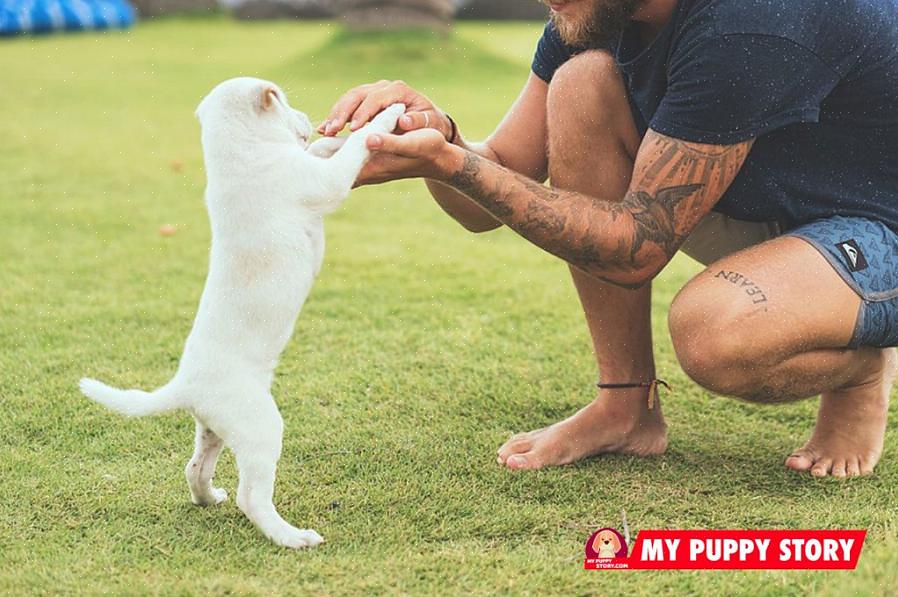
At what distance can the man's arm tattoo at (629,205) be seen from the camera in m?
2.28

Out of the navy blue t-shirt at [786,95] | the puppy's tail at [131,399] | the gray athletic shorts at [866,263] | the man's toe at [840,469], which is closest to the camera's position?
the puppy's tail at [131,399]

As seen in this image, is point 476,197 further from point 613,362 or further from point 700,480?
point 700,480

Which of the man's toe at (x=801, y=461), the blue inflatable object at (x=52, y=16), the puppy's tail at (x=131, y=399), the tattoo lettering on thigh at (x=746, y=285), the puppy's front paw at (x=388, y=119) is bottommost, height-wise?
the blue inflatable object at (x=52, y=16)

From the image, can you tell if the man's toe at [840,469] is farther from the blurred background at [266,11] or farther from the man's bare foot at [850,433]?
the blurred background at [266,11]

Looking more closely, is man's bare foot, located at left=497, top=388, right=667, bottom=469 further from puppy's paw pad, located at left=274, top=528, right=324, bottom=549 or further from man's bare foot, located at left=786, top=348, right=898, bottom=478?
puppy's paw pad, located at left=274, top=528, right=324, bottom=549

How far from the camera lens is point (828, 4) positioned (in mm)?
2232

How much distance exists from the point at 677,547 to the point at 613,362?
672 millimetres

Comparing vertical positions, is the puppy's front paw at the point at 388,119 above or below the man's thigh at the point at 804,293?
above

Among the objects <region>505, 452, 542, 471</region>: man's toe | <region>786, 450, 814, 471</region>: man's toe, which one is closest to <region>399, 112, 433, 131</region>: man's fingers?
<region>505, 452, 542, 471</region>: man's toe

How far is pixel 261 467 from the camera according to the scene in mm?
1985

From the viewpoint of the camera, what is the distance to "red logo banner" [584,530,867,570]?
2.00 m

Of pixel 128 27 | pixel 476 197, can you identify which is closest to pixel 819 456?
pixel 476 197

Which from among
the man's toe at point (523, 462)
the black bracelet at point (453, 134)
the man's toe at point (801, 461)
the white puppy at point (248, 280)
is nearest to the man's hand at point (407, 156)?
the white puppy at point (248, 280)

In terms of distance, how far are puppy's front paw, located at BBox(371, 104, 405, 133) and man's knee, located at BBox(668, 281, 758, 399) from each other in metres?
0.71
